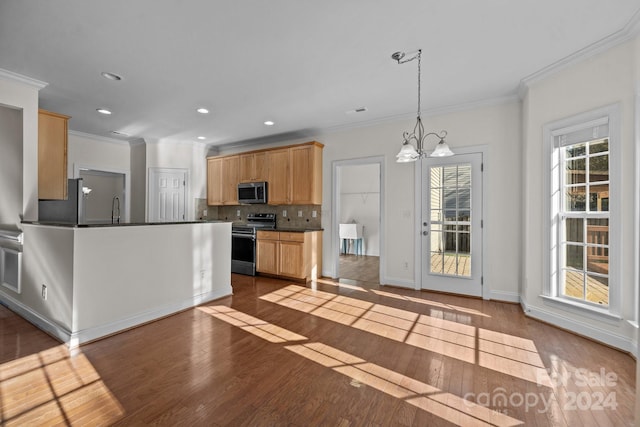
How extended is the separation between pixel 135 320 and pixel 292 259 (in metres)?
2.42

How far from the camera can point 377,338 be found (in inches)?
103

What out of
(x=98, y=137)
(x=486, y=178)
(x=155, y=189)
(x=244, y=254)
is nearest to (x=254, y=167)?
(x=244, y=254)

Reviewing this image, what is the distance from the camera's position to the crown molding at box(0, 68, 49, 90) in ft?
9.90

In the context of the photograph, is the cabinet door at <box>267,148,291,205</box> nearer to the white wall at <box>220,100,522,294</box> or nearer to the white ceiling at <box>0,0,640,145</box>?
the white wall at <box>220,100,522,294</box>

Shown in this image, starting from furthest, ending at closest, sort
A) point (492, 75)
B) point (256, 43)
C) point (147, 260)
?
point (492, 75) → point (147, 260) → point (256, 43)

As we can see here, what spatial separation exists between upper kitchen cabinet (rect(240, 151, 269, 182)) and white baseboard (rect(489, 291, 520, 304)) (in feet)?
13.5

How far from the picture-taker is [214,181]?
6.23 m

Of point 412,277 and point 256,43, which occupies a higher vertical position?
point 256,43

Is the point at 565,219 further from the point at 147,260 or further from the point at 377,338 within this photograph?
the point at 147,260

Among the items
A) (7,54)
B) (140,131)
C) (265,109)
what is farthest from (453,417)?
(140,131)

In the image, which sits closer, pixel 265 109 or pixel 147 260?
pixel 147 260

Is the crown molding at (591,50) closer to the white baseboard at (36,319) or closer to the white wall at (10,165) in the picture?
the white baseboard at (36,319)

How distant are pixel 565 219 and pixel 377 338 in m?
2.39

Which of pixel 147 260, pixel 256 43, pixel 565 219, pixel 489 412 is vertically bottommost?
pixel 489 412
